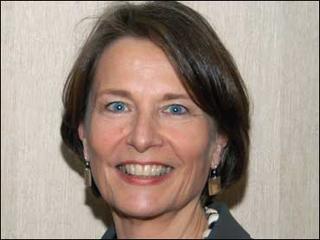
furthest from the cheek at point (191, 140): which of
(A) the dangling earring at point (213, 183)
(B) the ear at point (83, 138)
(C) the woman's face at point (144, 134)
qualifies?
(B) the ear at point (83, 138)

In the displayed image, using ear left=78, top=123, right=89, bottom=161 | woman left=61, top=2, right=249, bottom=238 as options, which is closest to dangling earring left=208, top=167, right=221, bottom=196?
woman left=61, top=2, right=249, bottom=238

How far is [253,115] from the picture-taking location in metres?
1.96

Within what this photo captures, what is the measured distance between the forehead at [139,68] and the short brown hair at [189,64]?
0.7 inches

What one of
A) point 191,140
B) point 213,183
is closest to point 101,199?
point 213,183

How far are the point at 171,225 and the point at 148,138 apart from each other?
10.5 inches

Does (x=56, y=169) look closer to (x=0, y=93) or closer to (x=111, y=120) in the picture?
(x=0, y=93)

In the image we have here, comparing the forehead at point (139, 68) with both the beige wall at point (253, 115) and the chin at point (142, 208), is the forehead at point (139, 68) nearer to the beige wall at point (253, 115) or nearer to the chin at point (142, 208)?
the chin at point (142, 208)

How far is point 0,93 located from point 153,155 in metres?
0.67

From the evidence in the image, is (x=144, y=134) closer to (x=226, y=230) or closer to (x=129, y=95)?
(x=129, y=95)

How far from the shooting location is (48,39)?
194 centimetres

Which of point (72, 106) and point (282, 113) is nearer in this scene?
point (72, 106)

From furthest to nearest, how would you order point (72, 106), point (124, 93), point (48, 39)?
point (48, 39) → point (72, 106) → point (124, 93)

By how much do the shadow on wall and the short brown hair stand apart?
0.26 m

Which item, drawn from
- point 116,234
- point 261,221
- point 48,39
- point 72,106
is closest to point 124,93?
point 72,106
